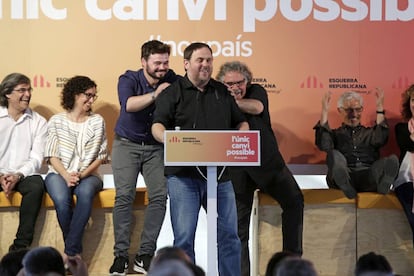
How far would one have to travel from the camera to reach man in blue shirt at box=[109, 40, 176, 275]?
17.4 feet

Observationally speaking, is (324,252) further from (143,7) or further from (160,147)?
(143,7)

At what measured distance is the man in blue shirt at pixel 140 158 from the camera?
17.4ft

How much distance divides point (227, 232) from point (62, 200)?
1.33 m

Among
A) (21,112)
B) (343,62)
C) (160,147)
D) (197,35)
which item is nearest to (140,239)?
(160,147)

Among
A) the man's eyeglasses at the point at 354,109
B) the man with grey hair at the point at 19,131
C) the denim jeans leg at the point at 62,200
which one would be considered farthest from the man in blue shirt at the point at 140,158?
the man's eyeglasses at the point at 354,109

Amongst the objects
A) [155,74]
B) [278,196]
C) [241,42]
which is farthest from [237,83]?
[241,42]

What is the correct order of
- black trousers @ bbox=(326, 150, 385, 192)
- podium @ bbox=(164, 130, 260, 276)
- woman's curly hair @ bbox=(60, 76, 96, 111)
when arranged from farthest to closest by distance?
woman's curly hair @ bbox=(60, 76, 96, 111)
black trousers @ bbox=(326, 150, 385, 192)
podium @ bbox=(164, 130, 260, 276)

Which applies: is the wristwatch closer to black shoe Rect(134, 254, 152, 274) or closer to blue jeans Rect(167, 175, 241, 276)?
black shoe Rect(134, 254, 152, 274)

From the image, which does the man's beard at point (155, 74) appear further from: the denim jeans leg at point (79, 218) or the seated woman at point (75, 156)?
the denim jeans leg at point (79, 218)

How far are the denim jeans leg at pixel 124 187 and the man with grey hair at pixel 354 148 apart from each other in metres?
1.30

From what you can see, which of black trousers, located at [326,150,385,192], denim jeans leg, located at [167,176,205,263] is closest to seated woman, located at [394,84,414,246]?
black trousers, located at [326,150,385,192]

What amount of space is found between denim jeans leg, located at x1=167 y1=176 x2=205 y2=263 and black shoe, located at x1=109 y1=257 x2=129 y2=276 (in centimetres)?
92

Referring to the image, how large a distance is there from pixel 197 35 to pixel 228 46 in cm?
24

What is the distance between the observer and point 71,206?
17.9 feet
